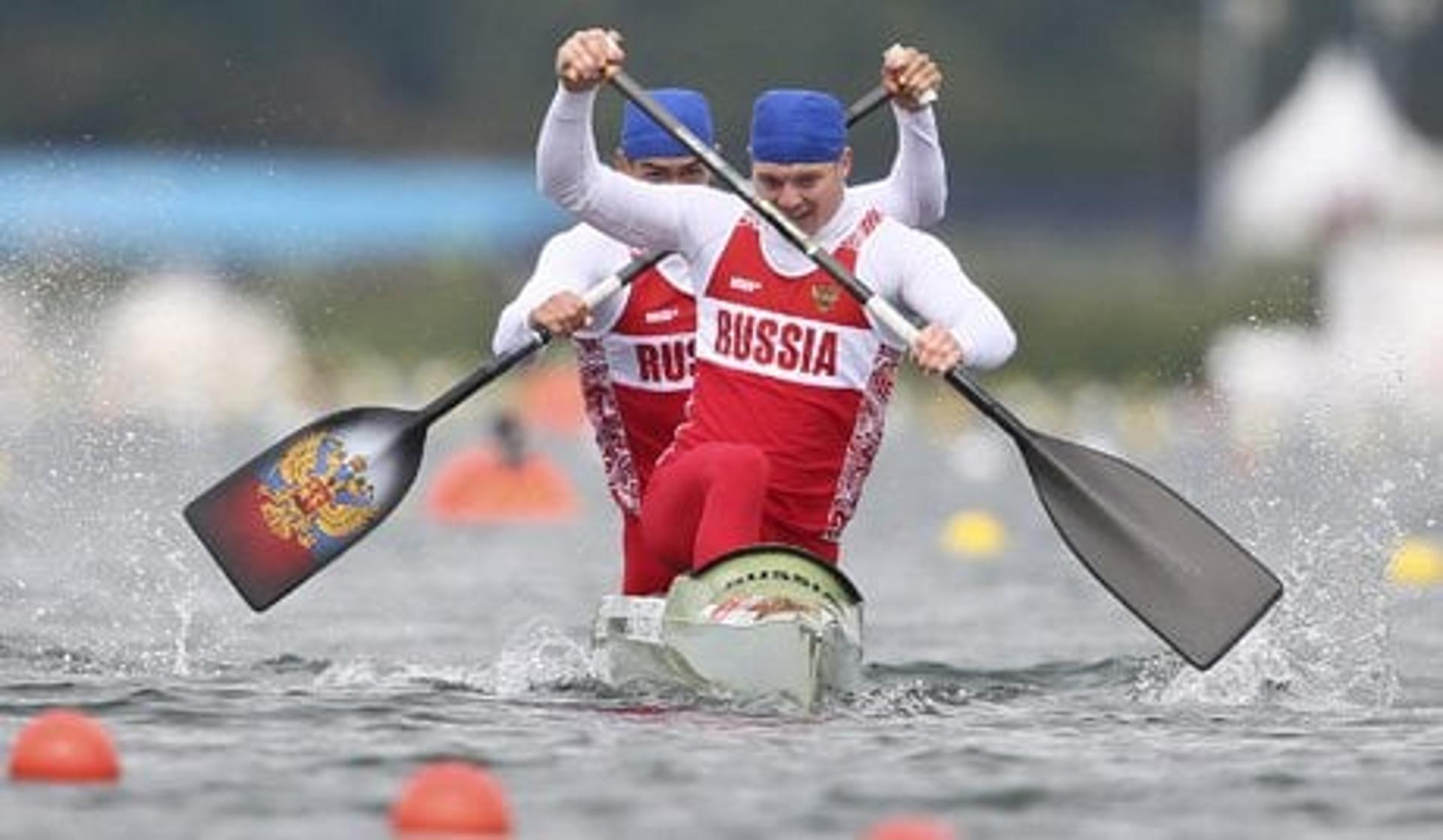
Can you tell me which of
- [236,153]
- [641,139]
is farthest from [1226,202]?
[641,139]

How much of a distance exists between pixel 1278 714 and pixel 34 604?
19.4 ft

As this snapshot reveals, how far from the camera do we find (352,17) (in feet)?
239

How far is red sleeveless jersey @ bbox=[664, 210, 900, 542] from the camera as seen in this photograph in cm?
1459

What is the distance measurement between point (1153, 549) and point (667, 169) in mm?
2042

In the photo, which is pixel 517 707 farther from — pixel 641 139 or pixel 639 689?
pixel 641 139

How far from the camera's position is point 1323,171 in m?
70.5

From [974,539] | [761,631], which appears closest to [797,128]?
[761,631]

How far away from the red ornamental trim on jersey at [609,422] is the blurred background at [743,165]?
10538mm

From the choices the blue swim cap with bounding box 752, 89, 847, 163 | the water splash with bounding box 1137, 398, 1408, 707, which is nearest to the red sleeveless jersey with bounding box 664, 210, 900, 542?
the blue swim cap with bounding box 752, 89, 847, 163

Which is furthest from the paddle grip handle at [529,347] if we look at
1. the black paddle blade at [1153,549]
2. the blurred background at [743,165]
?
the blurred background at [743,165]

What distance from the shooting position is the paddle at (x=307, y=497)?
50.9 feet

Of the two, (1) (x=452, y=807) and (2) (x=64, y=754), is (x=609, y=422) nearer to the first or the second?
(2) (x=64, y=754)

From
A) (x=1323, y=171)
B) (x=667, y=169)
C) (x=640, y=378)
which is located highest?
(x=1323, y=171)

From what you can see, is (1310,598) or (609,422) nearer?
(609,422)
